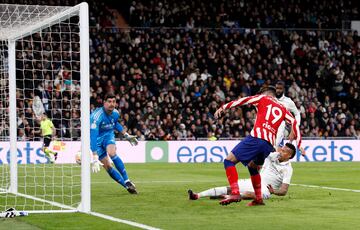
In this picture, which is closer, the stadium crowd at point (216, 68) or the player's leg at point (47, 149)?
the player's leg at point (47, 149)

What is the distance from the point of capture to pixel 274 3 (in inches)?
1655

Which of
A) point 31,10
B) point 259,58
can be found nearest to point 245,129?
point 259,58

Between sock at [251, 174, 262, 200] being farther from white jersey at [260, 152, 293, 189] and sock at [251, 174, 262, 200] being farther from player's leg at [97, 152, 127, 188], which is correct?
player's leg at [97, 152, 127, 188]

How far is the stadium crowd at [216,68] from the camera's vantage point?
108 feet

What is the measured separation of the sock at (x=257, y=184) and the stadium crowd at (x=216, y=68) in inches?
694

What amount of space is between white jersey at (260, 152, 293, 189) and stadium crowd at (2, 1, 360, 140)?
16659mm

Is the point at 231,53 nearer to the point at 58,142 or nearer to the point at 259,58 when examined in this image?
the point at 259,58

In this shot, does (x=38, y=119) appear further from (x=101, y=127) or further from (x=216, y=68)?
(x=101, y=127)

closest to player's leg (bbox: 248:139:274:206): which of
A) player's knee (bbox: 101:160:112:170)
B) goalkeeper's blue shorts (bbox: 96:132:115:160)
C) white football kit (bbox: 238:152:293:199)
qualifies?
white football kit (bbox: 238:152:293:199)

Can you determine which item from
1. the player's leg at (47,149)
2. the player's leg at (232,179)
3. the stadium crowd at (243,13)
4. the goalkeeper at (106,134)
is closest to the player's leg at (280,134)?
the player's leg at (232,179)

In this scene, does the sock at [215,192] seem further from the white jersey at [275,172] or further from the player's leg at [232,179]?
the player's leg at [232,179]

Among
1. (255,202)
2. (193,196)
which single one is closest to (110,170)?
(193,196)

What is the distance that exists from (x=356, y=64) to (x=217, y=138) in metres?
10.5

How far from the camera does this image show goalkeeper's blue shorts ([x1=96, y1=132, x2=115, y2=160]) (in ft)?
52.4
